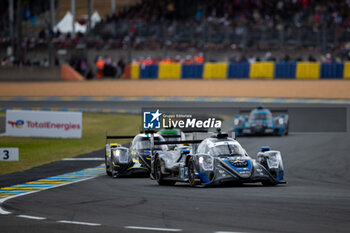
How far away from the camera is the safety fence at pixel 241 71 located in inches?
1756

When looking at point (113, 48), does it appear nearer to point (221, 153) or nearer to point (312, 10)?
point (312, 10)

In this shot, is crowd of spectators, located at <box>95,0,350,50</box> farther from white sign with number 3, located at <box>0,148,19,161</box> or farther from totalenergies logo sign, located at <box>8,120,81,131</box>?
white sign with number 3, located at <box>0,148,19,161</box>

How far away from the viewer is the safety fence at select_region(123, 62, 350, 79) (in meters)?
44.6

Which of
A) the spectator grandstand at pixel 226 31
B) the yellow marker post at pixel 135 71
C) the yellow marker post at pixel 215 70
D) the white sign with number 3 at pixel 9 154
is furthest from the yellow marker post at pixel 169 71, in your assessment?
the white sign with number 3 at pixel 9 154

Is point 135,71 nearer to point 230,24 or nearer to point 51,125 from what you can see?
point 230,24

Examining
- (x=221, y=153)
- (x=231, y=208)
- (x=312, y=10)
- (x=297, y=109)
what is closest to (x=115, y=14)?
(x=312, y=10)

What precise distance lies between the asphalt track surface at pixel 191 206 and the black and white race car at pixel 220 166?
0.80 ft

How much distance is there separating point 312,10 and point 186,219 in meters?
35.9

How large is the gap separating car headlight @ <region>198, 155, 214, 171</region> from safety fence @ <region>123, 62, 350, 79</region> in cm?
2942

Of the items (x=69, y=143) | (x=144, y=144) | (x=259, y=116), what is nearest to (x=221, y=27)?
(x=259, y=116)

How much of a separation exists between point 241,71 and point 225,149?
102 feet

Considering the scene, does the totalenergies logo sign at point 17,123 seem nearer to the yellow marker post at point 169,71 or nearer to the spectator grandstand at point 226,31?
the spectator grandstand at point 226,31

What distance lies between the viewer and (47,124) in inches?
1241

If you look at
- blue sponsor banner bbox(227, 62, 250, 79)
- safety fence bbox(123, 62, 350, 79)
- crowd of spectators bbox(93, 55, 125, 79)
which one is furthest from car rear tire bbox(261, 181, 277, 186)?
crowd of spectators bbox(93, 55, 125, 79)
